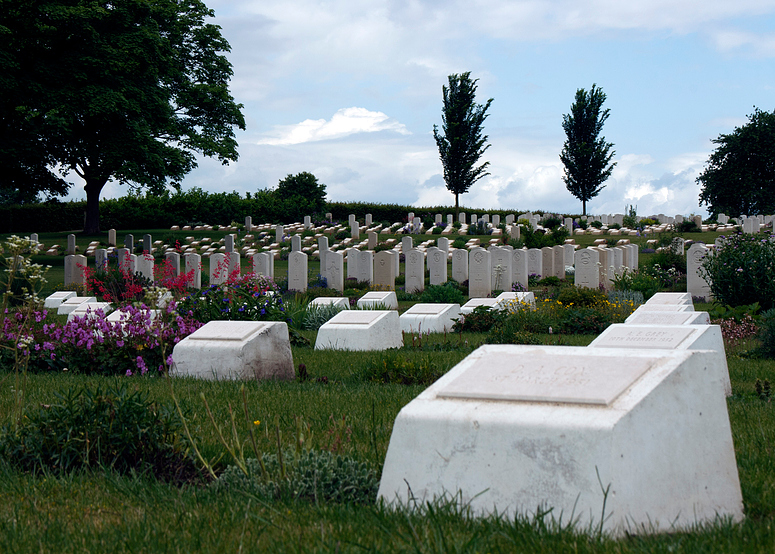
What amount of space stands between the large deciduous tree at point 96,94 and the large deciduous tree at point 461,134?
1323 cm

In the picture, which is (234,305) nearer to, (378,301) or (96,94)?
(378,301)

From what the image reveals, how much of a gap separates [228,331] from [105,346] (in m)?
1.52

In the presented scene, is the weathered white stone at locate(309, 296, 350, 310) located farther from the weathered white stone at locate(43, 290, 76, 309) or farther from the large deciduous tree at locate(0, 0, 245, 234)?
the large deciduous tree at locate(0, 0, 245, 234)

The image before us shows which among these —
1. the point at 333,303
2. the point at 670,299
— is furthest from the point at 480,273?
the point at 670,299

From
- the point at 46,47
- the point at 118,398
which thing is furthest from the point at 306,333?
the point at 46,47

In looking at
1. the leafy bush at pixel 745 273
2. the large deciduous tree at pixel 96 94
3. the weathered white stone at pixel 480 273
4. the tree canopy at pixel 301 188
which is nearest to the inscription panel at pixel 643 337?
the leafy bush at pixel 745 273

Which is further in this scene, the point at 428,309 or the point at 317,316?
the point at 317,316

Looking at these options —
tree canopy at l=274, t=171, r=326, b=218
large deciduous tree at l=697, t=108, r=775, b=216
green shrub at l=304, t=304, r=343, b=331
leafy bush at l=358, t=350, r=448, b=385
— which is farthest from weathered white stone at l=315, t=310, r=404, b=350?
large deciduous tree at l=697, t=108, r=775, b=216

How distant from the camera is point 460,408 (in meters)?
2.78

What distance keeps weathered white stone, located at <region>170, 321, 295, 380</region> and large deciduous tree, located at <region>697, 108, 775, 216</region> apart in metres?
48.6

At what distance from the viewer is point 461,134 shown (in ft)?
129

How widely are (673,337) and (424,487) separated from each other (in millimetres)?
3373

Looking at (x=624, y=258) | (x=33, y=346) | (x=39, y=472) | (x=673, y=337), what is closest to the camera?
(x=39, y=472)

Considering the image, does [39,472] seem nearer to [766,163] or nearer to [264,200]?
[264,200]
